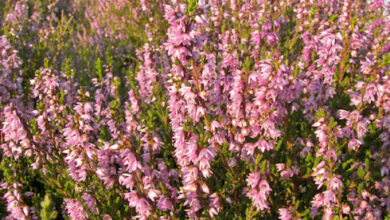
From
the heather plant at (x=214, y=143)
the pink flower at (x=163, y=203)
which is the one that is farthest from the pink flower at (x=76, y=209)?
the pink flower at (x=163, y=203)

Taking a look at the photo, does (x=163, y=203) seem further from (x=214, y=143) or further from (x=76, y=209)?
(x=76, y=209)

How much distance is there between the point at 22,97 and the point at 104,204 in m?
3.19

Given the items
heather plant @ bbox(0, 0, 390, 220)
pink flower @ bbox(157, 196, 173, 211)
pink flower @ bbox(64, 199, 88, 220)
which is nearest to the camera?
heather plant @ bbox(0, 0, 390, 220)

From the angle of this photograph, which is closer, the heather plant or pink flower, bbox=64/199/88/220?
the heather plant

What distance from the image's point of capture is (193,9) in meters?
2.49

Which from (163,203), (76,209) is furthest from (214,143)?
(76,209)

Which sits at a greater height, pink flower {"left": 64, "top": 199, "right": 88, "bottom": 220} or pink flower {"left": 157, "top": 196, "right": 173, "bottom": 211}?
pink flower {"left": 157, "top": 196, "right": 173, "bottom": 211}

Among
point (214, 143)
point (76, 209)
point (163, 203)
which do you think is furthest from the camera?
point (214, 143)

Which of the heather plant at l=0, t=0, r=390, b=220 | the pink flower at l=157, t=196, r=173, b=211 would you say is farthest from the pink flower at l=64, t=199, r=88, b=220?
the pink flower at l=157, t=196, r=173, b=211

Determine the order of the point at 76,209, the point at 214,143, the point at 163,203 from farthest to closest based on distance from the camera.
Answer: the point at 214,143
the point at 76,209
the point at 163,203

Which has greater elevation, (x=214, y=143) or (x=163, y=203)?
(x=214, y=143)

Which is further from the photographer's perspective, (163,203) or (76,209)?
(76,209)

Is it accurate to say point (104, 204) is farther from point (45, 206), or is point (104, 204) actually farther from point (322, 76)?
point (322, 76)

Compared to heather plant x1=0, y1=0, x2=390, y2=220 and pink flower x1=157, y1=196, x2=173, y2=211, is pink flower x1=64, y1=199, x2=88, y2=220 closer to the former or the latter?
heather plant x1=0, y1=0, x2=390, y2=220
